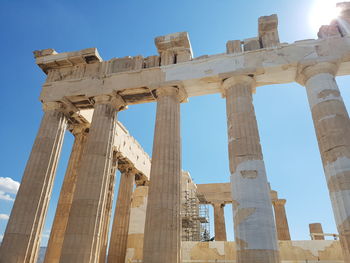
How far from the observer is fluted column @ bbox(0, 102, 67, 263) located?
15.2m

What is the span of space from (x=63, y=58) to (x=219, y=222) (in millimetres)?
25670

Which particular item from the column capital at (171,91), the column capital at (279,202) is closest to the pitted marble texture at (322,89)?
the column capital at (171,91)

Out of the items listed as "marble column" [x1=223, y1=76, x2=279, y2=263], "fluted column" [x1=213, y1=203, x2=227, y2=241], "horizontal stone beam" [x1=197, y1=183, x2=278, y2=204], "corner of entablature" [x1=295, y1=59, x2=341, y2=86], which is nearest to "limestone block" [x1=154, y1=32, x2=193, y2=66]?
"marble column" [x1=223, y1=76, x2=279, y2=263]

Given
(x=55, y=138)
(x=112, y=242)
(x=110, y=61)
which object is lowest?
(x=112, y=242)

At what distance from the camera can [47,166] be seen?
58.1 ft

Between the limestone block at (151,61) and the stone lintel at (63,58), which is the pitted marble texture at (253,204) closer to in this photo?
the limestone block at (151,61)

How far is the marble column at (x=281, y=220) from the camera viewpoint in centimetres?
3284

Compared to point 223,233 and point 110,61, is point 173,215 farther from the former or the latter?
point 223,233

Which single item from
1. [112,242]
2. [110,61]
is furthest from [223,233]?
[110,61]

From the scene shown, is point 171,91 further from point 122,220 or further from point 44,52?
point 122,220

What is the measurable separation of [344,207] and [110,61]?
689 inches

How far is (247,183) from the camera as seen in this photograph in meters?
13.8

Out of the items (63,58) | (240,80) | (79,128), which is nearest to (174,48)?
(240,80)

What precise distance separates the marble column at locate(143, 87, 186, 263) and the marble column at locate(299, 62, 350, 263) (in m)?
7.53
